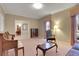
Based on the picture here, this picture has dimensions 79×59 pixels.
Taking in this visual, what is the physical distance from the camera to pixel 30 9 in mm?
2064

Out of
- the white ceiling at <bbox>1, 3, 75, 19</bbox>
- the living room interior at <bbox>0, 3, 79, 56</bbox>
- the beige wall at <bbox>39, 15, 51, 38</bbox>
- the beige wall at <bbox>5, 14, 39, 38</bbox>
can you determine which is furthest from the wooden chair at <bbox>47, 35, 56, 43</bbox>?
the white ceiling at <bbox>1, 3, 75, 19</bbox>

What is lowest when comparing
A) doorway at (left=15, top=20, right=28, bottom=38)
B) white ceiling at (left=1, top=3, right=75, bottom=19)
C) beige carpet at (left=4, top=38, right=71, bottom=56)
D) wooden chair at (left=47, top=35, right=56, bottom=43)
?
beige carpet at (left=4, top=38, right=71, bottom=56)

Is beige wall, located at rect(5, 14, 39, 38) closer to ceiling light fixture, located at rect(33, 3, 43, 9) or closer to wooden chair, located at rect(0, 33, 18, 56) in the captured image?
wooden chair, located at rect(0, 33, 18, 56)

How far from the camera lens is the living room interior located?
2008 millimetres

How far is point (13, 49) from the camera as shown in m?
2.05

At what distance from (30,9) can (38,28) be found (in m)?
0.39

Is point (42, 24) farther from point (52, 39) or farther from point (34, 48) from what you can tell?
point (34, 48)

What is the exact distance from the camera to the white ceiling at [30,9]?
1.99 m

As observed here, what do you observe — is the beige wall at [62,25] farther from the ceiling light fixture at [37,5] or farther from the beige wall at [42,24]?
the ceiling light fixture at [37,5]

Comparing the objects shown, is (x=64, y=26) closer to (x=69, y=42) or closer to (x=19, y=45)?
(x=69, y=42)

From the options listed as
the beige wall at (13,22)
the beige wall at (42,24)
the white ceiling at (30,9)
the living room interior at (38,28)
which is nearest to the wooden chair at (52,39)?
the living room interior at (38,28)

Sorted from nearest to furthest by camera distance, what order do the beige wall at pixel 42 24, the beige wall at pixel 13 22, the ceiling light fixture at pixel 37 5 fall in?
Result: 1. the ceiling light fixture at pixel 37 5
2. the beige wall at pixel 13 22
3. the beige wall at pixel 42 24

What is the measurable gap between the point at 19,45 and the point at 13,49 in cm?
12

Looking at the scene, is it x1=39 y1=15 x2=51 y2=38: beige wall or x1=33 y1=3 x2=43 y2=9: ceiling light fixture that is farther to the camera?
x1=39 y1=15 x2=51 y2=38: beige wall
